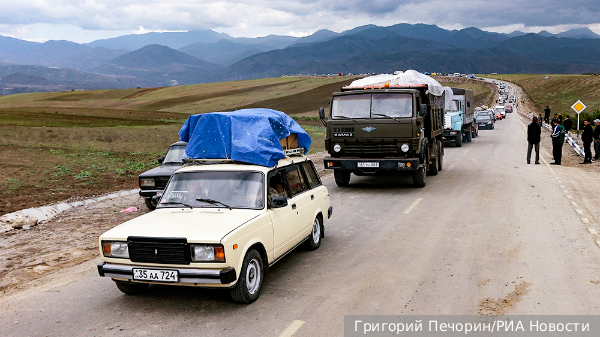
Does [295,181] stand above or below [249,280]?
above

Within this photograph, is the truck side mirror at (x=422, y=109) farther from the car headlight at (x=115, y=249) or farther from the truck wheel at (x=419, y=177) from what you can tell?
the car headlight at (x=115, y=249)

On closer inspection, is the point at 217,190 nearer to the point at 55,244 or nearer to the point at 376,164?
the point at 55,244

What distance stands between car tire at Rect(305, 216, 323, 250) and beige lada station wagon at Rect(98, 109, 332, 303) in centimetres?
33

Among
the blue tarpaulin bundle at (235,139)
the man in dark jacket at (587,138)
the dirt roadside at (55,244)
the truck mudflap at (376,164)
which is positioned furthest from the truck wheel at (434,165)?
the blue tarpaulin bundle at (235,139)

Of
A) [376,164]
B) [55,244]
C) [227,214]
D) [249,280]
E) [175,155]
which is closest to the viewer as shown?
[249,280]

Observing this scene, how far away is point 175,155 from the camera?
13000 mm

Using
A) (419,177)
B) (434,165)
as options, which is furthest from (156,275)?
(434,165)

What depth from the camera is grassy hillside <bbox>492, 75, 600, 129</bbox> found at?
82188 millimetres

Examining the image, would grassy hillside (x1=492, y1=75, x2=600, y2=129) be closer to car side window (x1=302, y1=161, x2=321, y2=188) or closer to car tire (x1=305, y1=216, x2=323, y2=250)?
car side window (x1=302, y1=161, x2=321, y2=188)

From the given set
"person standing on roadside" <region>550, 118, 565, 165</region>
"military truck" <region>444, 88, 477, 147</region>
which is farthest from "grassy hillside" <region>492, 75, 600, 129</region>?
"person standing on roadside" <region>550, 118, 565, 165</region>

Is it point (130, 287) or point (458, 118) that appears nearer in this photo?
point (130, 287)

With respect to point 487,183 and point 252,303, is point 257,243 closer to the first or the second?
point 252,303

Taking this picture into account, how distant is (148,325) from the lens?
5242mm

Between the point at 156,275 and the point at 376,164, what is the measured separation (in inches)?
350
